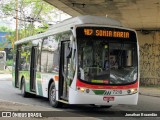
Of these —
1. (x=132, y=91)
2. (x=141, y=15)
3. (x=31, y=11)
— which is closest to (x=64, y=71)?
(x=132, y=91)

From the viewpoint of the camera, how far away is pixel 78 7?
21.9 metres

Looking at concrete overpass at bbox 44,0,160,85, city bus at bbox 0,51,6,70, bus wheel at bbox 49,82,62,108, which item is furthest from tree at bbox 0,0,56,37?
bus wheel at bbox 49,82,62,108

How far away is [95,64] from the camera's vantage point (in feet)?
42.3

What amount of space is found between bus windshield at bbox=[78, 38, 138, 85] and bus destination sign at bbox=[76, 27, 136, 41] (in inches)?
7.1

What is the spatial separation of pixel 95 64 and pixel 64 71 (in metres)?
1.51

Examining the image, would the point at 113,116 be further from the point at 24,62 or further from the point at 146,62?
the point at 146,62

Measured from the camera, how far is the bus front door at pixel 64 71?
13736 mm

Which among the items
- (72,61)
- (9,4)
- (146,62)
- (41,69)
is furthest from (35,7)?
(72,61)

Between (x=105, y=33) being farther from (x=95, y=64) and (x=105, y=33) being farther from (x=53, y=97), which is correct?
(x=53, y=97)

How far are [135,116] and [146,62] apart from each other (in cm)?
1837

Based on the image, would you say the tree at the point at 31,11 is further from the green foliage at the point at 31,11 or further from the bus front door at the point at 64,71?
the bus front door at the point at 64,71

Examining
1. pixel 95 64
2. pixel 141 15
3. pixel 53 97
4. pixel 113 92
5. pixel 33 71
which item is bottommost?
pixel 53 97

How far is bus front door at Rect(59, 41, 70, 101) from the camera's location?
1374cm

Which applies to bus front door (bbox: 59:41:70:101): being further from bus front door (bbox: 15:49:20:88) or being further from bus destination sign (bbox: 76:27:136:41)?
bus front door (bbox: 15:49:20:88)
